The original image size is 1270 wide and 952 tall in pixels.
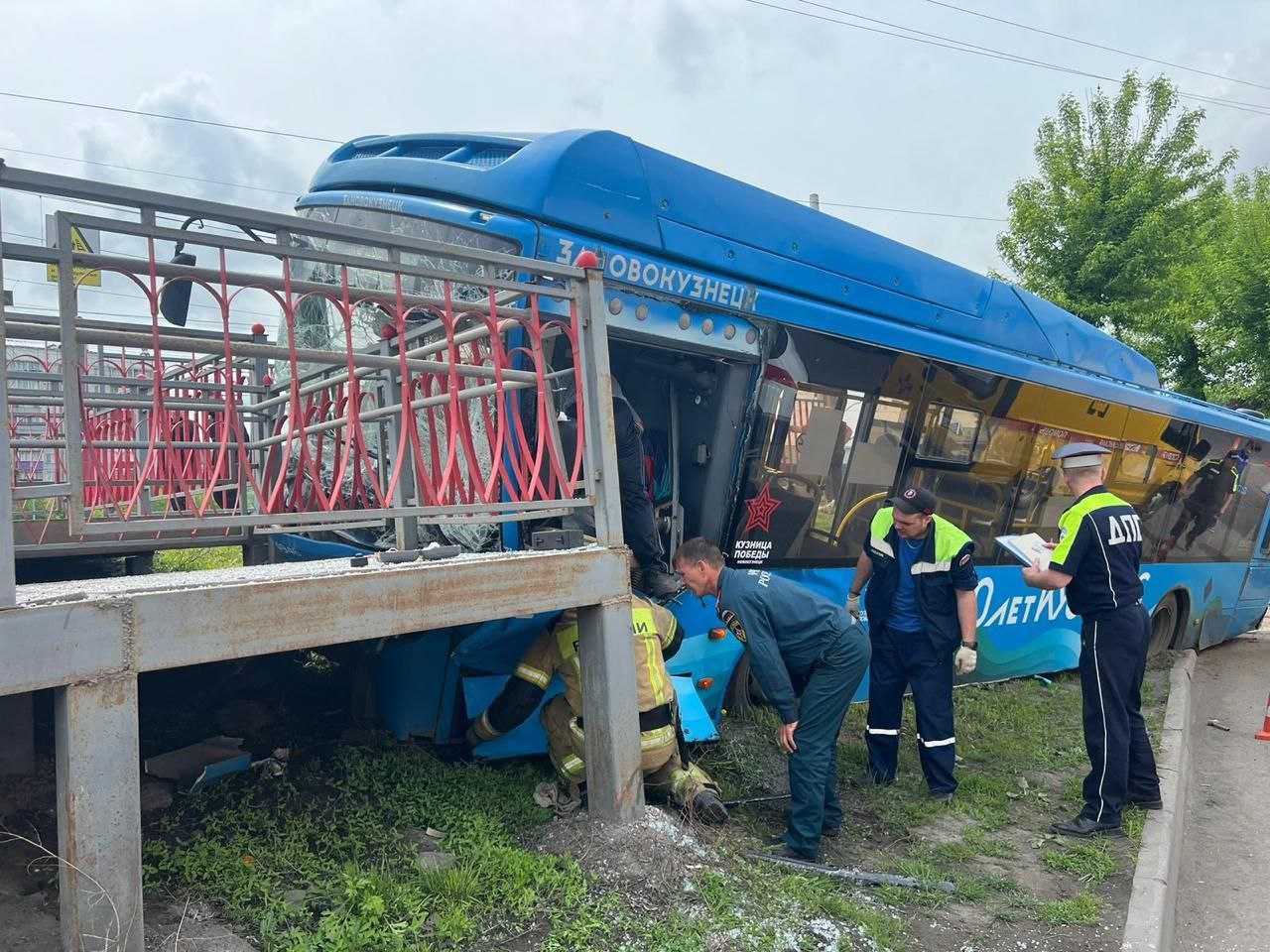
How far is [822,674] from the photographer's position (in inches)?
177

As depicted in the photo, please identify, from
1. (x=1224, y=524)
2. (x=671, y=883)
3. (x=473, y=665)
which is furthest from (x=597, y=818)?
(x=1224, y=524)

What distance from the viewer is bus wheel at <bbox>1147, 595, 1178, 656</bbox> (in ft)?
32.0

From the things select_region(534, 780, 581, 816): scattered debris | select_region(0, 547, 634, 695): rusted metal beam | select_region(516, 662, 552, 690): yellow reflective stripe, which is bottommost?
select_region(534, 780, 581, 816): scattered debris

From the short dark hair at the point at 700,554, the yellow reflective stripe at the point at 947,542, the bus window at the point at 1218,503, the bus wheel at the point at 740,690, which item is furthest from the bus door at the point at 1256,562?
the short dark hair at the point at 700,554

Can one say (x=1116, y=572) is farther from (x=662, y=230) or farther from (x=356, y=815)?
(x=356, y=815)

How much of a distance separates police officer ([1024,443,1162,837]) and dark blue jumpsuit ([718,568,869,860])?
4.31 feet

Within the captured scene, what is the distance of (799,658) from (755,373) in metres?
1.61

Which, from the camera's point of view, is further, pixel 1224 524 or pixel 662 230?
pixel 1224 524

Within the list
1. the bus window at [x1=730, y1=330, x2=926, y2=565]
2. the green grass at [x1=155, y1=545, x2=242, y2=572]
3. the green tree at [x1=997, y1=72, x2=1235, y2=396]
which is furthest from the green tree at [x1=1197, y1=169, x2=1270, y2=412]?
the green grass at [x1=155, y1=545, x2=242, y2=572]

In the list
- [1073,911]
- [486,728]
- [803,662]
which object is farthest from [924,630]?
[486,728]

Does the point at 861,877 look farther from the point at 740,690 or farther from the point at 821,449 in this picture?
the point at 821,449

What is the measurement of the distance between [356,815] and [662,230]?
10.3 feet

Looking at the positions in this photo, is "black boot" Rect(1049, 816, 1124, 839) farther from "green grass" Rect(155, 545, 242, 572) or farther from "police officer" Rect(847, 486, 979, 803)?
"green grass" Rect(155, 545, 242, 572)

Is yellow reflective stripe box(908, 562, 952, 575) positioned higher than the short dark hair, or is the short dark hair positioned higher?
the short dark hair
